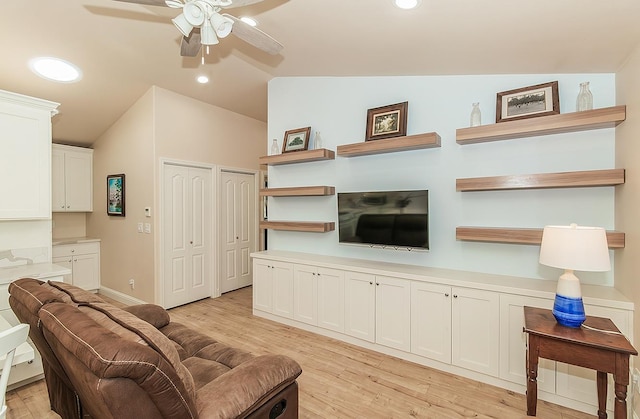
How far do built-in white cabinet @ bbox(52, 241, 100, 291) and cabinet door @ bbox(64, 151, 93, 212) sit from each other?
64cm

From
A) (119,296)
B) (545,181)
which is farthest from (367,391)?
(119,296)

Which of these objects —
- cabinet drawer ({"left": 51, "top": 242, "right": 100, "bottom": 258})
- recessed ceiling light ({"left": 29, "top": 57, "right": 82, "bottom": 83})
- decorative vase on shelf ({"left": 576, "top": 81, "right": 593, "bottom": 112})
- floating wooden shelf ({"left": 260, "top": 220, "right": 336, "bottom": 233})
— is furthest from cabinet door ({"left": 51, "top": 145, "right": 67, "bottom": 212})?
decorative vase on shelf ({"left": 576, "top": 81, "right": 593, "bottom": 112})

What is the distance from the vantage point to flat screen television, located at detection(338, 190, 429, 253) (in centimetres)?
290

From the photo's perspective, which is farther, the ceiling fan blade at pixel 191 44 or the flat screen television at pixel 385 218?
the flat screen television at pixel 385 218

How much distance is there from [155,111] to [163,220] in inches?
56.9

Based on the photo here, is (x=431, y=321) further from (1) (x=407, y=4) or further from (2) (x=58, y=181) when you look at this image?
(2) (x=58, y=181)

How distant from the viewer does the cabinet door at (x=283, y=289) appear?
3600 mm

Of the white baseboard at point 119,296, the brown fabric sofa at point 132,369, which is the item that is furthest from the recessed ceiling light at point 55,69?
the white baseboard at point 119,296

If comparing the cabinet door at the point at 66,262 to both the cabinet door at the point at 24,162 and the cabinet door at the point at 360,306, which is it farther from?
the cabinet door at the point at 360,306

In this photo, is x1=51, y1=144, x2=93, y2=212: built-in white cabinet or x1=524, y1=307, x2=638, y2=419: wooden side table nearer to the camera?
x1=524, y1=307, x2=638, y2=419: wooden side table

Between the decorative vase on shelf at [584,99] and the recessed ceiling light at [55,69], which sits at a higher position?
the recessed ceiling light at [55,69]

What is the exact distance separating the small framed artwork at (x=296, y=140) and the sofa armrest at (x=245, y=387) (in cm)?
273

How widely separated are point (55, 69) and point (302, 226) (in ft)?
11.0

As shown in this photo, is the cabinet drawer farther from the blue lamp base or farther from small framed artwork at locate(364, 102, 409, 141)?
the blue lamp base
